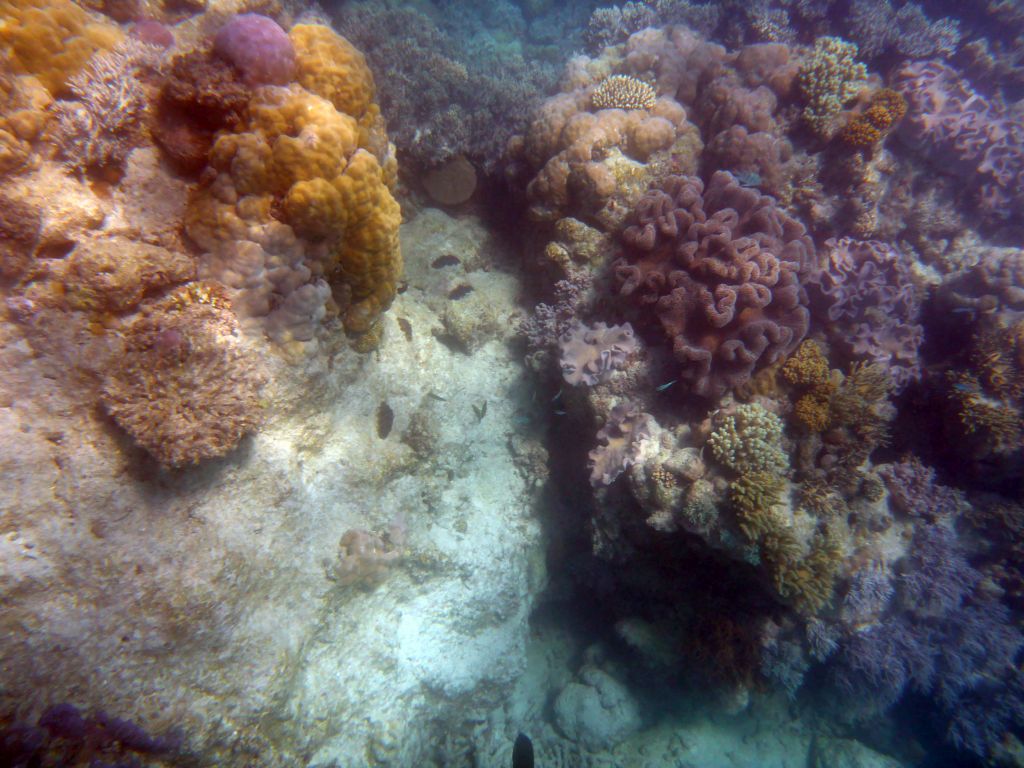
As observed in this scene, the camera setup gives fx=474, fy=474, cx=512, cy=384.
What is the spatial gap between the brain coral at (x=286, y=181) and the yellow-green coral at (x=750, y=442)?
14.8 feet

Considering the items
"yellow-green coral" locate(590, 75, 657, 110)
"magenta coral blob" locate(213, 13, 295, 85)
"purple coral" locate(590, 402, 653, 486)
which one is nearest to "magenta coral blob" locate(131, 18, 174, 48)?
"magenta coral blob" locate(213, 13, 295, 85)

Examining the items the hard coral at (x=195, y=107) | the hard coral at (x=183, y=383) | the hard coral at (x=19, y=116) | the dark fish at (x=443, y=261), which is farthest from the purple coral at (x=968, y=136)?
the hard coral at (x=19, y=116)

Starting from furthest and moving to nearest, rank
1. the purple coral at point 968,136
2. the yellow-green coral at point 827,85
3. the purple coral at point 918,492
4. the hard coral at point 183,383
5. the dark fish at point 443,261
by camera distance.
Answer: the dark fish at point 443,261
the purple coral at point 968,136
the yellow-green coral at point 827,85
the purple coral at point 918,492
the hard coral at point 183,383

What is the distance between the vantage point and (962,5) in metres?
10.1

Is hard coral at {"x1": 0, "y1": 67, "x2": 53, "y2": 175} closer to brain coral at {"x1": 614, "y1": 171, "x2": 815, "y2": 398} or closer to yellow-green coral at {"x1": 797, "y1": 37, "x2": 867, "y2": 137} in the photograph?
brain coral at {"x1": 614, "y1": 171, "x2": 815, "y2": 398}

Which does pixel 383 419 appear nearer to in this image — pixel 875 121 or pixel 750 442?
pixel 750 442

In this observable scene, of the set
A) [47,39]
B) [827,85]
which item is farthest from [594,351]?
[47,39]

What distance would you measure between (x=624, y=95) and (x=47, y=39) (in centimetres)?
660

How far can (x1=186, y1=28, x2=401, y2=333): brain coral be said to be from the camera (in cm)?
404

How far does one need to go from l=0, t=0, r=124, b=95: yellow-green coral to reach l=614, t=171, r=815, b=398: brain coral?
5.46 meters

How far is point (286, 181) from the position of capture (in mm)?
4148

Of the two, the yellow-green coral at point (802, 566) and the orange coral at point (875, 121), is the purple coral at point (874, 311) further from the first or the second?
the yellow-green coral at point (802, 566)

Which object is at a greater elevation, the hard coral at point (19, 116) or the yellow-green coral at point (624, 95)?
the yellow-green coral at point (624, 95)

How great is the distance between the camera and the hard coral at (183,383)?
364cm
